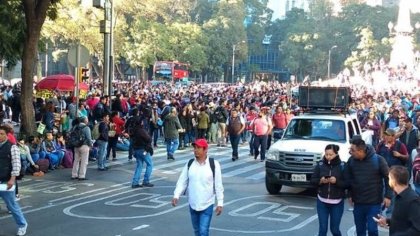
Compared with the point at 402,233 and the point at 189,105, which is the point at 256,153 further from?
the point at 402,233

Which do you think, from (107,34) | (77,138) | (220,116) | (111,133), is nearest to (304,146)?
(77,138)

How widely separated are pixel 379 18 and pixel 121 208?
88.5 metres

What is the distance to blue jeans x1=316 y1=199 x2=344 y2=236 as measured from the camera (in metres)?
8.84

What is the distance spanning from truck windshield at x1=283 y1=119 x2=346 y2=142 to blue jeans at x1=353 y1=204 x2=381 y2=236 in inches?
221

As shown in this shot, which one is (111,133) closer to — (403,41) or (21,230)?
(21,230)

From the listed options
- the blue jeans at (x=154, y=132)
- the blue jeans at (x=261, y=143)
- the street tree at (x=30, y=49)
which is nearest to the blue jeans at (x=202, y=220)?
the blue jeans at (x=261, y=143)

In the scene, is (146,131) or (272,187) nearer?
(272,187)

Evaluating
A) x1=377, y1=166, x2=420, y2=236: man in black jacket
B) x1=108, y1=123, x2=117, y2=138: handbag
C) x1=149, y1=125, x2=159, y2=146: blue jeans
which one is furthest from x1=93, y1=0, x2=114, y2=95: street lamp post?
x1=377, y1=166, x2=420, y2=236: man in black jacket

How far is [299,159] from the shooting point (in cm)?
1374

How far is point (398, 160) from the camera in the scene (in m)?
11.3

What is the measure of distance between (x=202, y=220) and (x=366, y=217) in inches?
87.0

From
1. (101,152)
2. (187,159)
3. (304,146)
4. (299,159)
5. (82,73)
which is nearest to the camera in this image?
(299,159)

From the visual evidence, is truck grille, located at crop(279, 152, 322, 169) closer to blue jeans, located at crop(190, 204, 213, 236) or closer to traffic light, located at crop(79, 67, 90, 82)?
blue jeans, located at crop(190, 204, 213, 236)

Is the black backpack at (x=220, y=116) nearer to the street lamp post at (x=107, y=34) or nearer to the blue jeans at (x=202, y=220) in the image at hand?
the street lamp post at (x=107, y=34)
